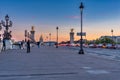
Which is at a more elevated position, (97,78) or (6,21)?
(6,21)

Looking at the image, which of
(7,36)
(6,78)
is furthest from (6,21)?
(6,78)

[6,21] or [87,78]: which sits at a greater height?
[6,21]

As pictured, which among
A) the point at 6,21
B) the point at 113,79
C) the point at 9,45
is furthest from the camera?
the point at 9,45

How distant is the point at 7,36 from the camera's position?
7531 cm

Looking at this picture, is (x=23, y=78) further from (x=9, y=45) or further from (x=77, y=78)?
(x=9, y=45)

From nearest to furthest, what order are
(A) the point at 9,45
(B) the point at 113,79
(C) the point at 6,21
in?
(B) the point at 113,79
(C) the point at 6,21
(A) the point at 9,45

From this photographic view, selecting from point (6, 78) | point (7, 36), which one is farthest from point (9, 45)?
point (6, 78)

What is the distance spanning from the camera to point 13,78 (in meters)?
14.3

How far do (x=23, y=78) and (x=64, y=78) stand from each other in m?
1.62

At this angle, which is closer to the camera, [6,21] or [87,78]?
[87,78]

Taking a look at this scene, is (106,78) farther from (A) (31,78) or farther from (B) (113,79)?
(A) (31,78)

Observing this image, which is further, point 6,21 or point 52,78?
point 6,21

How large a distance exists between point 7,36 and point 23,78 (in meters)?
61.8

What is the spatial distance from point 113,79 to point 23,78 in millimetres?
3510
